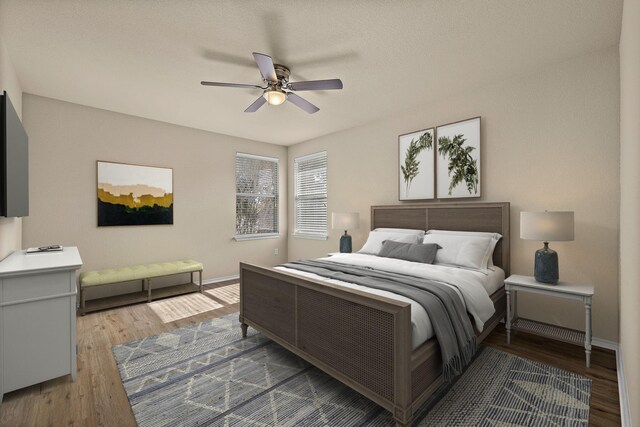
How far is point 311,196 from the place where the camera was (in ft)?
18.3

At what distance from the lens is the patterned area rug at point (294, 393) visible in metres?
1.72

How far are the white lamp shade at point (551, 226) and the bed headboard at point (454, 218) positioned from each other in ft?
2.01

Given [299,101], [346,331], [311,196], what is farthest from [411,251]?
[311,196]

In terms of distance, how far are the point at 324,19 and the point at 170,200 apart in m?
3.60

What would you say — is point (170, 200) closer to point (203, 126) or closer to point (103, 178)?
point (103, 178)

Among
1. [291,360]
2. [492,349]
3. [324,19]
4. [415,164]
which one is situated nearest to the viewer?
[324,19]

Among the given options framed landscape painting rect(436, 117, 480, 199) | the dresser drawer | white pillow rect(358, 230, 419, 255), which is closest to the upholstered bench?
the dresser drawer

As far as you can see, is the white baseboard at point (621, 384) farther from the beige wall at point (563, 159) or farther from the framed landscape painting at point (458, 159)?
the framed landscape painting at point (458, 159)

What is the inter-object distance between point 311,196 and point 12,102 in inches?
159

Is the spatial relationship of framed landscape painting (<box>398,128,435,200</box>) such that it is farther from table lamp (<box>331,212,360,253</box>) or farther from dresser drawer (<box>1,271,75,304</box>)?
dresser drawer (<box>1,271,75,304</box>)

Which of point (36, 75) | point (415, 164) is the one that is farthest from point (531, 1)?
point (36, 75)

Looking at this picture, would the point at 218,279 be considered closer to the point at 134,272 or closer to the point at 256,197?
the point at 134,272

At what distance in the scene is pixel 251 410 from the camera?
5.93 ft

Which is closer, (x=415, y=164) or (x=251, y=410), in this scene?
(x=251, y=410)
